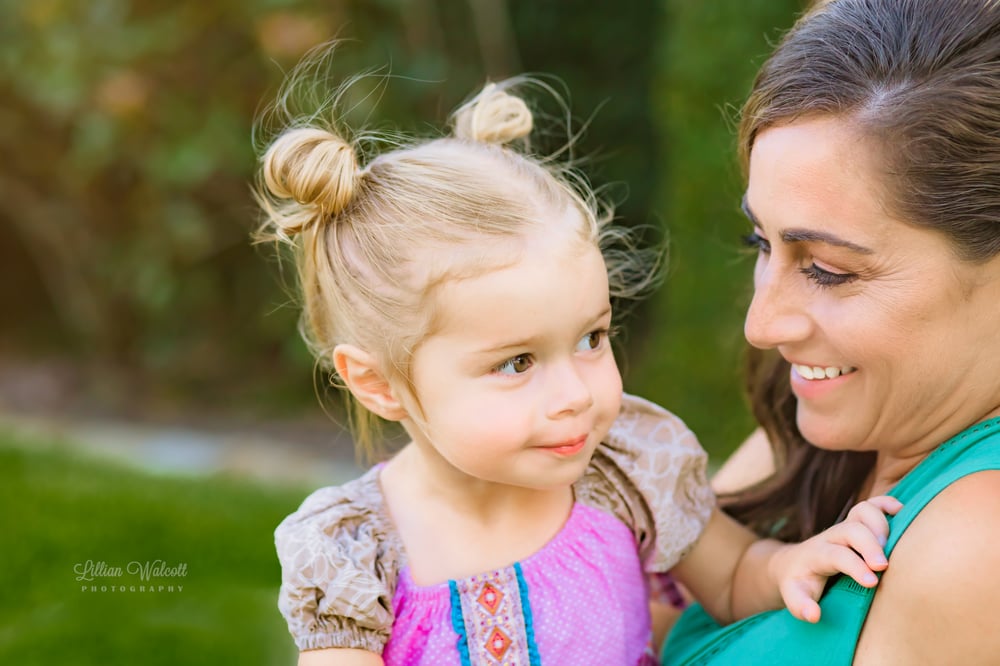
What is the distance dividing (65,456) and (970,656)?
181 inches

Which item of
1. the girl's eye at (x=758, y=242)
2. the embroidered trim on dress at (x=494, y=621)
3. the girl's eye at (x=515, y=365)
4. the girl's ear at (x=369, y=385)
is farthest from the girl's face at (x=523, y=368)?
the girl's eye at (x=758, y=242)

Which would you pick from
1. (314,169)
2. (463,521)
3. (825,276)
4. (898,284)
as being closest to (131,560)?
(463,521)

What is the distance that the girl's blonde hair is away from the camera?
1.93 m

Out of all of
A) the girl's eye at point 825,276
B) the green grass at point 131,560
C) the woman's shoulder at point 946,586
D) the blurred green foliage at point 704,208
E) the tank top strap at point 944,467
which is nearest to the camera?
the woman's shoulder at point 946,586

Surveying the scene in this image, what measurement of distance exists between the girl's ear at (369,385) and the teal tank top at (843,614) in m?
0.69

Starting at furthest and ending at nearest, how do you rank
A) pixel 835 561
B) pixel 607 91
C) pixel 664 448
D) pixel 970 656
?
pixel 607 91 → pixel 664 448 → pixel 835 561 → pixel 970 656

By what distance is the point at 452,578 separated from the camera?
205cm

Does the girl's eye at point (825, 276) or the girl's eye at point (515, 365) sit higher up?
the girl's eye at point (825, 276)

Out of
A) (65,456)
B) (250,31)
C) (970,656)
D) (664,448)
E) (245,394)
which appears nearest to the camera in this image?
(970,656)

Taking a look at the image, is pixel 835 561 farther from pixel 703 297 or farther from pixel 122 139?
pixel 122 139

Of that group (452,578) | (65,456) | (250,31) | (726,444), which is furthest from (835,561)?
(250,31)

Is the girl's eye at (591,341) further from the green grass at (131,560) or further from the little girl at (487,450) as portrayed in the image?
the green grass at (131,560)

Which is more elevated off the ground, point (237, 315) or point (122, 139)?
point (122, 139)

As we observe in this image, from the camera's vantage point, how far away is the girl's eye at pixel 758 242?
206 cm
